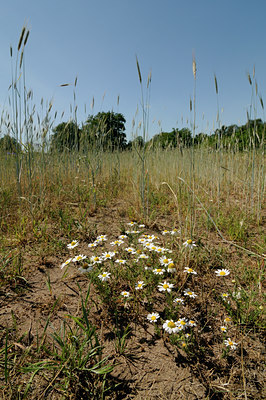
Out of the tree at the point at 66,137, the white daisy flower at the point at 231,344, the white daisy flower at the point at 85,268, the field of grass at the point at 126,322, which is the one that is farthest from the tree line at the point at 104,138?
the white daisy flower at the point at 231,344

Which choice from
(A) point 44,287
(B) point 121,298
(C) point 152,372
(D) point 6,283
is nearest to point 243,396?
(C) point 152,372

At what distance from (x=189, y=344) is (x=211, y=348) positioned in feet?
0.39

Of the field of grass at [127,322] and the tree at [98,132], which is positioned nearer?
the field of grass at [127,322]

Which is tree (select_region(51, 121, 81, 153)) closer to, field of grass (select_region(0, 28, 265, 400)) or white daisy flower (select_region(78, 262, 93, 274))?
field of grass (select_region(0, 28, 265, 400))

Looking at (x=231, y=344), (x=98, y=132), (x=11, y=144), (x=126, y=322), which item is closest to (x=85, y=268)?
(x=126, y=322)

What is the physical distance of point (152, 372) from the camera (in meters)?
0.79

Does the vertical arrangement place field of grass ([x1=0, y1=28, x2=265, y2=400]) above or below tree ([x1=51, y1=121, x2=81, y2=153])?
below

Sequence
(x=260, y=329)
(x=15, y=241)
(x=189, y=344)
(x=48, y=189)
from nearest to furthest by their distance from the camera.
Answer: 1. (x=189, y=344)
2. (x=260, y=329)
3. (x=15, y=241)
4. (x=48, y=189)

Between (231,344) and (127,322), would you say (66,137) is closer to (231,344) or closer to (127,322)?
(127,322)

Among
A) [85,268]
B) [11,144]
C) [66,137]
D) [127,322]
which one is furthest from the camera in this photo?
[66,137]

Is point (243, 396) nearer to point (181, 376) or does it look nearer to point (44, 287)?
point (181, 376)

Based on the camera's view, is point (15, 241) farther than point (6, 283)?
Yes

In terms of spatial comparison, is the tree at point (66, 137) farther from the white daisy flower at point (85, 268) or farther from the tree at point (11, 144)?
the white daisy flower at point (85, 268)

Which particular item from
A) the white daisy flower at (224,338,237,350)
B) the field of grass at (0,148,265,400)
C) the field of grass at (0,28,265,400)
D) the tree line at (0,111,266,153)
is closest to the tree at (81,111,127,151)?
the tree line at (0,111,266,153)
